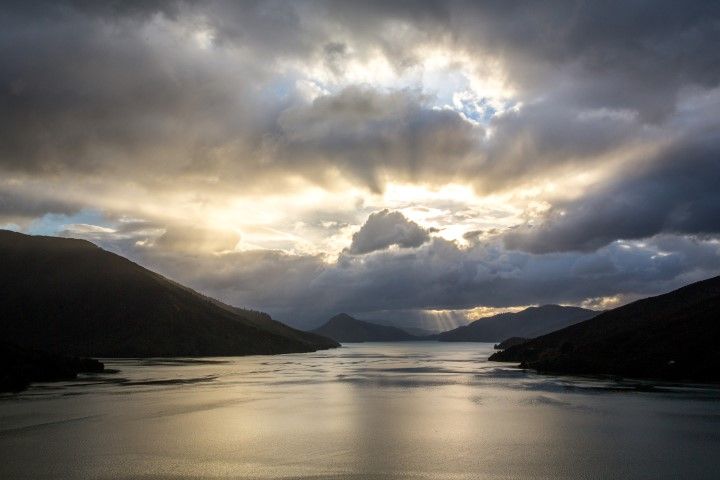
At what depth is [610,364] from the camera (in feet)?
419

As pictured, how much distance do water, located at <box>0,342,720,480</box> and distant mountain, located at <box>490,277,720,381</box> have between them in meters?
25.5

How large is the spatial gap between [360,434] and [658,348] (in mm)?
96487

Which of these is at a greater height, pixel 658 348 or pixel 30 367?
pixel 658 348

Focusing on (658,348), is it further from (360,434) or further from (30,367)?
(30,367)

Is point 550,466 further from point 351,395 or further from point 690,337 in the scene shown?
point 690,337

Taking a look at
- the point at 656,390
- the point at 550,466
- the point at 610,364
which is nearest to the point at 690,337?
the point at 610,364

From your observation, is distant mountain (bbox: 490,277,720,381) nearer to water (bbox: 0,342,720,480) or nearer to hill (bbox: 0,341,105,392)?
water (bbox: 0,342,720,480)

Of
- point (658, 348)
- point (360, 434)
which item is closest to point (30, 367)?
point (360, 434)

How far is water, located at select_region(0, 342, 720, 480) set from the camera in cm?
3675

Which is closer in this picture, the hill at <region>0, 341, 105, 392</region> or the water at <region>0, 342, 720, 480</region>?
the water at <region>0, 342, 720, 480</region>

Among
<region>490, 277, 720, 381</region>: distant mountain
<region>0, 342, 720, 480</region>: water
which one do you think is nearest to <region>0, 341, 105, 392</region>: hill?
<region>0, 342, 720, 480</region>: water

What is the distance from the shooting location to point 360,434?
50.3 meters

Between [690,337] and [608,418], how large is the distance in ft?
247

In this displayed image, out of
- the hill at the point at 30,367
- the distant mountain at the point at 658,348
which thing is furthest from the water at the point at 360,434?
the distant mountain at the point at 658,348
